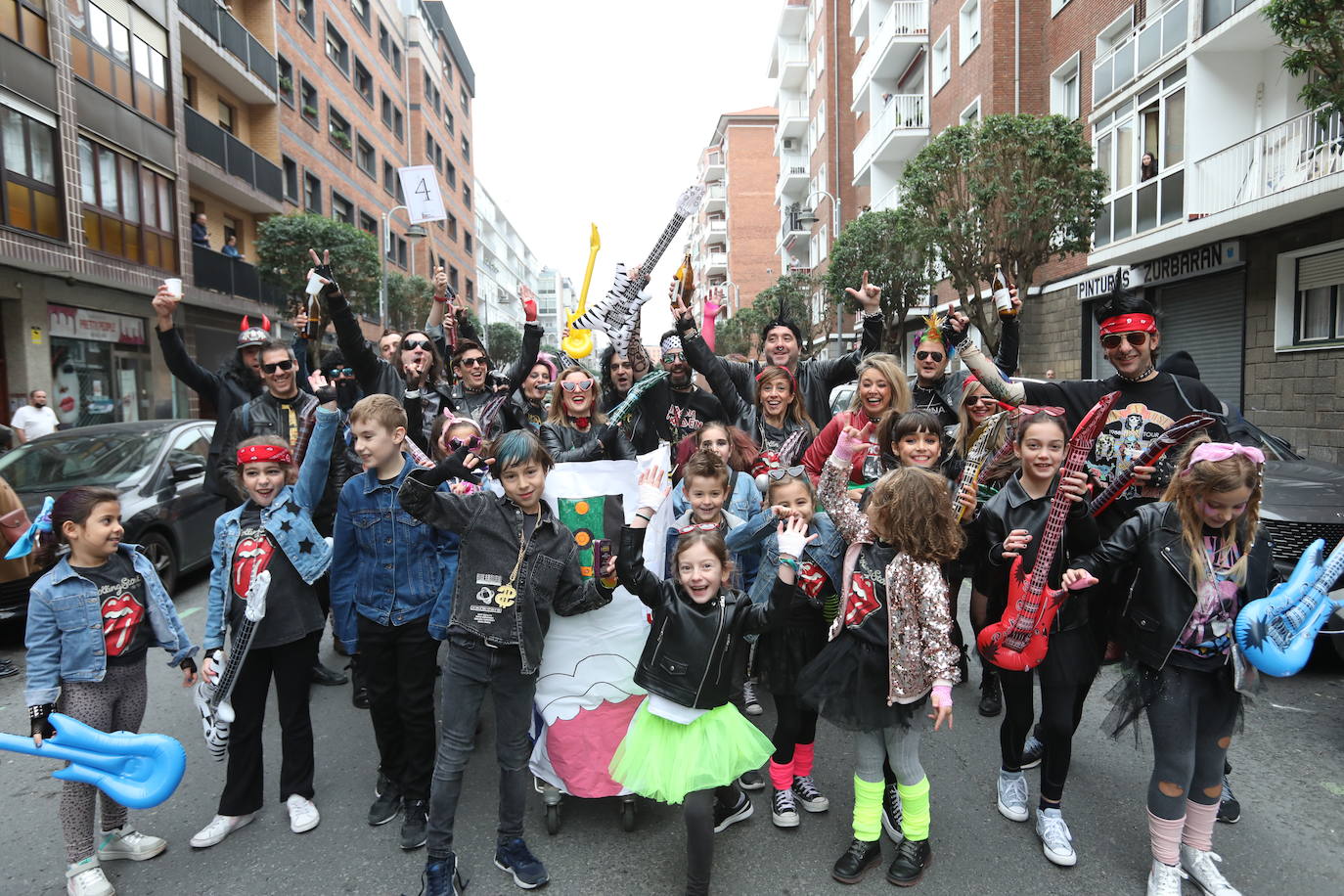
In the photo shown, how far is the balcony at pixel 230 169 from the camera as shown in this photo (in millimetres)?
20016

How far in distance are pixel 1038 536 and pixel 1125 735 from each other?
72.1 inches

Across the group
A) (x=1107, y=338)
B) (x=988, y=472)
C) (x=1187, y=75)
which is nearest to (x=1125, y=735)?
(x=988, y=472)

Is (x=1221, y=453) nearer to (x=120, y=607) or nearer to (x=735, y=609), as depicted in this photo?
(x=735, y=609)

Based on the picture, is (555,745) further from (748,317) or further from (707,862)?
(748,317)

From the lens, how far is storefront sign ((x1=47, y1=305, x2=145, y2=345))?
624 inches

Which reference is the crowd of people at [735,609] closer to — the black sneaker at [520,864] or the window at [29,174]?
the black sneaker at [520,864]

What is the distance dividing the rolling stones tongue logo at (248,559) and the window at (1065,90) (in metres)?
20.1

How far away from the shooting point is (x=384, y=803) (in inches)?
134

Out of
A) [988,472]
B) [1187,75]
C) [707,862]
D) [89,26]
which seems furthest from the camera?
[89,26]

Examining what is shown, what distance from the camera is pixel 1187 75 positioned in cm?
1388

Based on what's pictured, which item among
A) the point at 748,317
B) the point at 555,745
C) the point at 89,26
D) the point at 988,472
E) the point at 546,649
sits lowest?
the point at 555,745

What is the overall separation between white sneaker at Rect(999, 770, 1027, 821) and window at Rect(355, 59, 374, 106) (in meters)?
37.3

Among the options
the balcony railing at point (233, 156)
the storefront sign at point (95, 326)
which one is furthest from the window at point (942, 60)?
the storefront sign at point (95, 326)

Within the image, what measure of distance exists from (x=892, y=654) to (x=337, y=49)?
35902 mm
